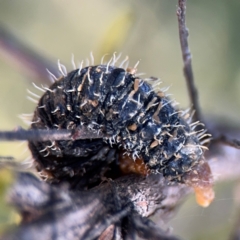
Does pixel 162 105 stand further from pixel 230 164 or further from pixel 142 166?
pixel 230 164

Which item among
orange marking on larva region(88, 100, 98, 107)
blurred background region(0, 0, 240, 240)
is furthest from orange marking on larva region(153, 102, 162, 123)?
blurred background region(0, 0, 240, 240)

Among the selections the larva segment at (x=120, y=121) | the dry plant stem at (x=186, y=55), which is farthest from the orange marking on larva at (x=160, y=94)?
the dry plant stem at (x=186, y=55)

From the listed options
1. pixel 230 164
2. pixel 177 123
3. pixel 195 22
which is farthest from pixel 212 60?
pixel 177 123

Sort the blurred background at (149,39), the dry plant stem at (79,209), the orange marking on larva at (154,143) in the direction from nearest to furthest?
the dry plant stem at (79,209)
the orange marking on larva at (154,143)
the blurred background at (149,39)

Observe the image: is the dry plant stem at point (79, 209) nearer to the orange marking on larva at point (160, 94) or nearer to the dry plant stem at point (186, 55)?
the orange marking on larva at point (160, 94)

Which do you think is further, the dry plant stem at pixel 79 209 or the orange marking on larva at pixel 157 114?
the orange marking on larva at pixel 157 114

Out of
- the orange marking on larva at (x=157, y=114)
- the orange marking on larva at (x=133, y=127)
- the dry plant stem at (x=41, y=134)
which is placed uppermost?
the orange marking on larva at (x=157, y=114)

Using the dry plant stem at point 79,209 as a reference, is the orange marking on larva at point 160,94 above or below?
above

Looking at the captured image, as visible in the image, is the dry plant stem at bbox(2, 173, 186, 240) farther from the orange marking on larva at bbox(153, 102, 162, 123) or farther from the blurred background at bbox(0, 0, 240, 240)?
the blurred background at bbox(0, 0, 240, 240)

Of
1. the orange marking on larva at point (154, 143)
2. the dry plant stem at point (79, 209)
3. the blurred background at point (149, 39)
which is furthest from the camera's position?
the blurred background at point (149, 39)
